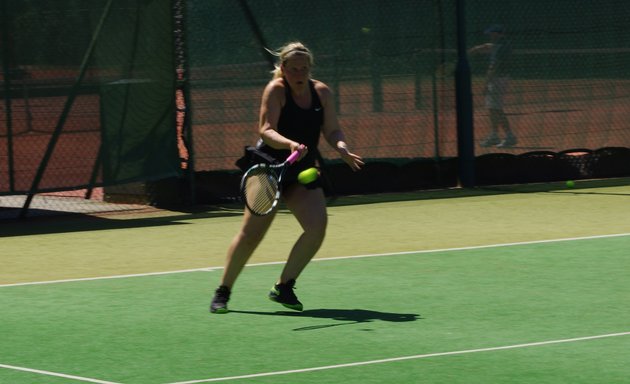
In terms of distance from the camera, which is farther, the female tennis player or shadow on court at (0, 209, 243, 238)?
shadow on court at (0, 209, 243, 238)

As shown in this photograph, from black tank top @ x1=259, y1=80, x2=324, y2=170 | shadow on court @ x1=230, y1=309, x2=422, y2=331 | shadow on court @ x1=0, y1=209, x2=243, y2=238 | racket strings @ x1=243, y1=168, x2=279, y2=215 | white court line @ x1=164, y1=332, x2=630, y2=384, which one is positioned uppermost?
black tank top @ x1=259, y1=80, x2=324, y2=170

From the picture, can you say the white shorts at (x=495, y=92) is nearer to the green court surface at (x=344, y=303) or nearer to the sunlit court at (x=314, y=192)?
the sunlit court at (x=314, y=192)

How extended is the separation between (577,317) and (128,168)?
7201 millimetres

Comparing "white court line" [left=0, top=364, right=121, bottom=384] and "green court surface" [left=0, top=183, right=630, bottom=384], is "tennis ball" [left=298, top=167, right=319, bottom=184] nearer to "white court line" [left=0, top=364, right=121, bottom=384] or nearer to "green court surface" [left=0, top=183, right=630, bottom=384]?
"green court surface" [left=0, top=183, right=630, bottom=384]

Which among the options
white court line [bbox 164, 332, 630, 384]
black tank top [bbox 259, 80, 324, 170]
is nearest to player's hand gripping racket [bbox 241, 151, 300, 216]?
black tank top [bbox 259, 80, 324, 170]

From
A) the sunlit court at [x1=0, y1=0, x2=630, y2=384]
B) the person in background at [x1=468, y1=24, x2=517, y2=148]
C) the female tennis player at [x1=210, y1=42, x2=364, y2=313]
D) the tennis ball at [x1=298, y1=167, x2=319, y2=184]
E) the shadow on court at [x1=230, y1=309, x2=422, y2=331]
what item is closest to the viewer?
the sunlit court at [x1=0, y1=0, x2=630, y2=384]

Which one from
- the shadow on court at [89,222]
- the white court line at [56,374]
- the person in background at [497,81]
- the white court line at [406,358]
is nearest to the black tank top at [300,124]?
the white court line at [406,358]

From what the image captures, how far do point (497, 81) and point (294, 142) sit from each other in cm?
862

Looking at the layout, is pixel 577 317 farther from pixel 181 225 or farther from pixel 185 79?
pixel 185 79

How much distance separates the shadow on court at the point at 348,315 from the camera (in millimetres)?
8688

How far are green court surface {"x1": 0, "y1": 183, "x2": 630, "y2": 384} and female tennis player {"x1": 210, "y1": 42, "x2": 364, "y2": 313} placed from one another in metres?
0.28

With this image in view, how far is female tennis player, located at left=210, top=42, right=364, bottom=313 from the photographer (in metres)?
8.84

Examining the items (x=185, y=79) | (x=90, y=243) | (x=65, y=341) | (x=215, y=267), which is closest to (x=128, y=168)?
(x=185, y=79)

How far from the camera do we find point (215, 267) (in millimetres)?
11234
